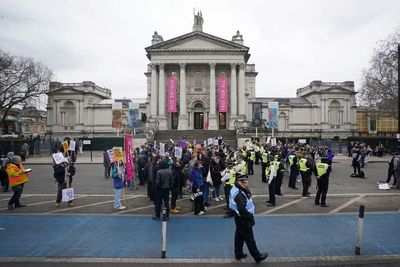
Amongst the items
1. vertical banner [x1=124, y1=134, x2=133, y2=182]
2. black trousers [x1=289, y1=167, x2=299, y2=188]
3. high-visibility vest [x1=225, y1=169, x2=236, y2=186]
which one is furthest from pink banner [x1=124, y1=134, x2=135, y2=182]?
black trousers [x1=289, y1=167, x2=299, y2=188]

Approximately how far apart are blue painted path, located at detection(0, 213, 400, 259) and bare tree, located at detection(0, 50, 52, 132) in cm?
3990

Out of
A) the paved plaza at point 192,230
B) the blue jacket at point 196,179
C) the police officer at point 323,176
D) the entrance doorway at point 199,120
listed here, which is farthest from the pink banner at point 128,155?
the entrance doorway at point 199,120

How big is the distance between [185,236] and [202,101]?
48.8m

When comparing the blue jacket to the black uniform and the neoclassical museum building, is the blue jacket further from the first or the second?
the neoclassical museum building

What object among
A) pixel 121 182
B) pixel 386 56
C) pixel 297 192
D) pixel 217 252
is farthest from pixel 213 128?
pixel 217 252

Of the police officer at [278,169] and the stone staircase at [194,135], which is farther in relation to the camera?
the stone staircase at [194,135]

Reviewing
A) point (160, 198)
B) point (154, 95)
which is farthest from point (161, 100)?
point (160, 198)

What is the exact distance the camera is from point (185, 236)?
892cm

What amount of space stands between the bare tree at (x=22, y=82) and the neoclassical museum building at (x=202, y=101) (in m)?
16.4

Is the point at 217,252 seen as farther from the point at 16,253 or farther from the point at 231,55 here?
the point at 231,55

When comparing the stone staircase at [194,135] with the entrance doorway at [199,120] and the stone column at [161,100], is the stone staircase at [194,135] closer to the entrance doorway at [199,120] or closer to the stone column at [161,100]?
the stone column at [161,100]

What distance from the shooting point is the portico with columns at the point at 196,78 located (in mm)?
53875

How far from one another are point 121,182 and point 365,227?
26.2 ft

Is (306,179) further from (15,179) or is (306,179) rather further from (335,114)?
(335,114)
